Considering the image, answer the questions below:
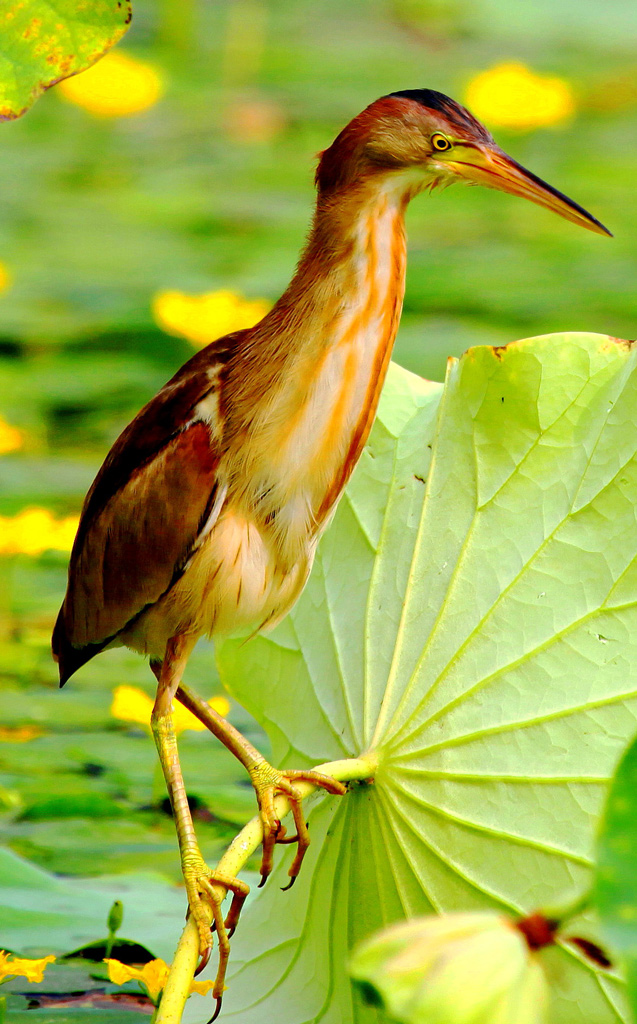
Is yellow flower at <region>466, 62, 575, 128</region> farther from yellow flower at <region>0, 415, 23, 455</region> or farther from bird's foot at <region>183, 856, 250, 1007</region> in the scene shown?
bird's foot at <region>183, 856, 250, 1007</region>

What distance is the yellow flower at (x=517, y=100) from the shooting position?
414cm

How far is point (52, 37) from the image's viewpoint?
3.90ft

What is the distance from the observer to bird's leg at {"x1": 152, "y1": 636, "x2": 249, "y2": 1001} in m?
1.30

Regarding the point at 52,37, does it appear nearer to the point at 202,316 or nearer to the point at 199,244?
the point at 202,316

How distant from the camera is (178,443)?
4.70 feet

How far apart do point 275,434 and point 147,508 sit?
204mm

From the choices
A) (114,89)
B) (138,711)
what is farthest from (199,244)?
(138,711)

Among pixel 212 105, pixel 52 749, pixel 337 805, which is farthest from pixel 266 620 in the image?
pixel 212 105

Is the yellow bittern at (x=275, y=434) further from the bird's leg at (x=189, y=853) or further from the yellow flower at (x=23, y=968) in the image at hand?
the yellow flower at (x=23, y=968)

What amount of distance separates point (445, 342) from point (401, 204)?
5.95 ft

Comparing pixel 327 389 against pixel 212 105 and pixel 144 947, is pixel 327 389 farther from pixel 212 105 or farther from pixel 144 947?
pixel 212 105

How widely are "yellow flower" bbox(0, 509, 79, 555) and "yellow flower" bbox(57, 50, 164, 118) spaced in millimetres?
2293

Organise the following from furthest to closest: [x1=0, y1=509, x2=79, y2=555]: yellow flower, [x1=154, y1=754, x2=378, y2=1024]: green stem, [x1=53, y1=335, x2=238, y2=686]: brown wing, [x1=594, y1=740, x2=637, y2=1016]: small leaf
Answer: [x1=0, y1=509, x2=79, y2=555]: yellow flower → [x1=53, y1=335, x2=238, y2=686]: brown wing → [x1=154, y1=754, x2=378, y2=1024]: green stem → [x1=594, y1=740, x2=637, y2=1016]: small leaf

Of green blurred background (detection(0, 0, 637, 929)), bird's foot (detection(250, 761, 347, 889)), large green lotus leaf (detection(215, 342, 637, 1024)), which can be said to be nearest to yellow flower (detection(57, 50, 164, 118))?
green blurred background (detection(0, 0, 637, 929))
